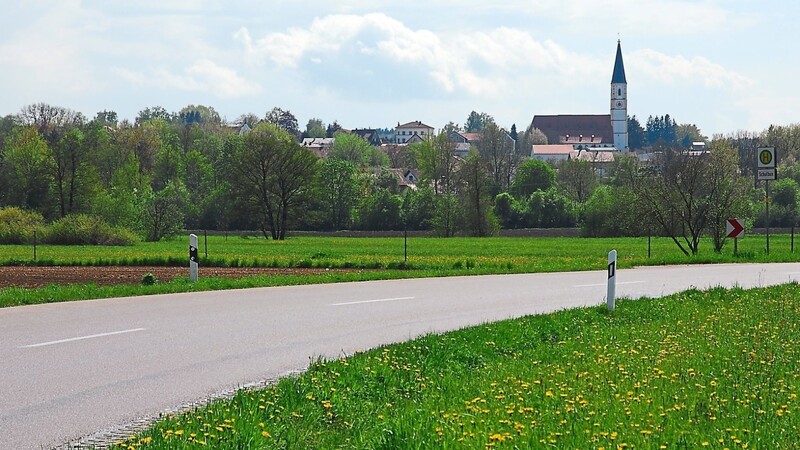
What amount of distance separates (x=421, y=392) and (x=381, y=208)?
296ft

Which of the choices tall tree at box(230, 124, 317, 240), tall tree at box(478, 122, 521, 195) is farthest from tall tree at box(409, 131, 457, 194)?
tall tree at box(230, 124, 317, 240)

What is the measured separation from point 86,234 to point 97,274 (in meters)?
34.4

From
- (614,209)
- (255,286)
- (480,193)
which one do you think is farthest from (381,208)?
(255,286)

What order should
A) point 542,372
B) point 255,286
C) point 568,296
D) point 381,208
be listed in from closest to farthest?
point 542,372 < point 568,296 < point 255,286 < point 381,208

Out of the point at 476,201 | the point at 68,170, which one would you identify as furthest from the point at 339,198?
the point at 68,170

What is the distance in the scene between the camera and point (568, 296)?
2039 centimetres

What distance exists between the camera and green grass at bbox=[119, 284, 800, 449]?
24.3ft

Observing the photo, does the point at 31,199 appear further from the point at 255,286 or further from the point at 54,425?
the point at 54,425

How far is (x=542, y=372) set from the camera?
10.5m

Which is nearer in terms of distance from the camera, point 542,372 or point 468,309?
point 542,372

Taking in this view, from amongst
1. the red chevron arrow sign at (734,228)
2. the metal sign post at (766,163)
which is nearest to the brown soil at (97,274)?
the red chevron arrow sign at (734,228)

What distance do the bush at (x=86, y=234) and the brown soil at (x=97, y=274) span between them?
2818 cm

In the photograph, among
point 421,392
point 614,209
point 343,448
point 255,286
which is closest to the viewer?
point 343,448

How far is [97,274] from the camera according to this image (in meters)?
32.0
